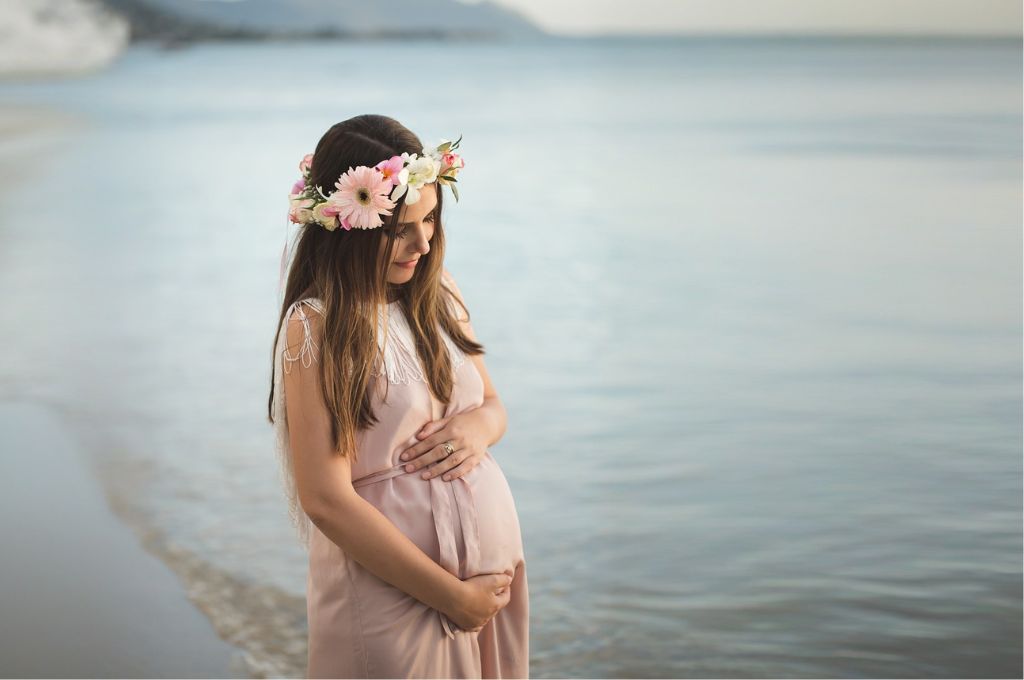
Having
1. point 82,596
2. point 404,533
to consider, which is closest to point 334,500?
point 404,533

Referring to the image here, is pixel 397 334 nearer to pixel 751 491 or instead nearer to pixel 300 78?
pixel 751 491

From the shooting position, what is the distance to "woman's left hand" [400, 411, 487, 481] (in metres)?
1.95

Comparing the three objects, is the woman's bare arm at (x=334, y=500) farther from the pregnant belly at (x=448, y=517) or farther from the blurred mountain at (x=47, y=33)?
the blurred mountain at (x=47, y=33)

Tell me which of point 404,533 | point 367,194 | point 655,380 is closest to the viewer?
point 367,194

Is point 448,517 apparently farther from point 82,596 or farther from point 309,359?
point 82,596

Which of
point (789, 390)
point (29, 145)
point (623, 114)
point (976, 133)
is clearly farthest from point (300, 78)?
point (789, 390)

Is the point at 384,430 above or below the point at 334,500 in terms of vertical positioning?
above

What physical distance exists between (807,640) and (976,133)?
47.9 ft

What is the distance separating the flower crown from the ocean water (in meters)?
1.63

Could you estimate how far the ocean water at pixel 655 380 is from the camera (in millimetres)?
3449

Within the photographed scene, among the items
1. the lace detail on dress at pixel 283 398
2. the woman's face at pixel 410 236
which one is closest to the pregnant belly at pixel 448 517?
the lace detail on dress at pixel 283 398

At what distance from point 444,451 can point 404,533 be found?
0.49ft

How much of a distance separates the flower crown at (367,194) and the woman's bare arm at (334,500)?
16 cm

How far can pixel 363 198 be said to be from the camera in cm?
182
